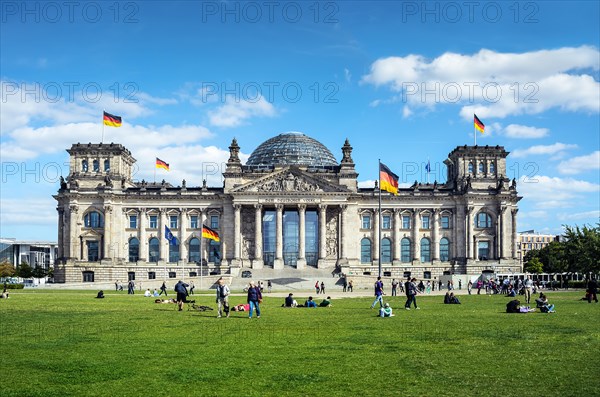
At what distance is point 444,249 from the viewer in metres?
117

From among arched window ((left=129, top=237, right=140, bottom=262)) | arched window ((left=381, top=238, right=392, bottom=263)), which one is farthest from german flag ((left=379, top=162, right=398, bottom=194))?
arched window ((left=129, top=237, right=140, bottom=262))

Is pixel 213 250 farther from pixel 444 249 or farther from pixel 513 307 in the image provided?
pixel 513 307

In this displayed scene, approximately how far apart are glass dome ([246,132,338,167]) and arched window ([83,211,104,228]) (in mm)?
30634

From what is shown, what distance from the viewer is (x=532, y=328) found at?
2866 cm

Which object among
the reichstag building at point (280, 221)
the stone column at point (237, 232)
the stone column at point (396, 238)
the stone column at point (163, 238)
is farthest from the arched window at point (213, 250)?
the stone column at point (396, 238)

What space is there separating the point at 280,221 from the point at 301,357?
302 ft

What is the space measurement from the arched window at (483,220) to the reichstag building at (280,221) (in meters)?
0.17

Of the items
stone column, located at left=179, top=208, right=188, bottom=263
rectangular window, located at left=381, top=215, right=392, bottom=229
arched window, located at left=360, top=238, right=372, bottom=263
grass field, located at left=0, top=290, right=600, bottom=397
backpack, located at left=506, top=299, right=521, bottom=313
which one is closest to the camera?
grass field, located at left=0, top=290, right=600, bottom=397

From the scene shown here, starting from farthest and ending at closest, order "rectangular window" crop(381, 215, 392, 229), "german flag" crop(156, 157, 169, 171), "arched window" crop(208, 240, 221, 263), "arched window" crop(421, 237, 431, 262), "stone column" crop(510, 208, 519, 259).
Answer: "rectangular window" crop(381, 215, 392, 229) < "arched window" crop(421, 237, 431, 262) < "arched window" crop(208, 240, 221, 263) < "stone column" crop(510, 208, 519, 259) < "german flag" crop(156, 157, 169, 171)

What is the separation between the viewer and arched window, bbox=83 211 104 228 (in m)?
115

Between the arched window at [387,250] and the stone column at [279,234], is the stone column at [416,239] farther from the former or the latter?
the stone column at [279,234]

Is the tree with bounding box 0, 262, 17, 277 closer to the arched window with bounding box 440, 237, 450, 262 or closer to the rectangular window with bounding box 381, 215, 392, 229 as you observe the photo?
the rectangular window with bounding box 381, 215, 392, 229

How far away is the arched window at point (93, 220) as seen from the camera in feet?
377

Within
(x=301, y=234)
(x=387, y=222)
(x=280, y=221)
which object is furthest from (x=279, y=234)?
(x=387, y=222)
